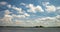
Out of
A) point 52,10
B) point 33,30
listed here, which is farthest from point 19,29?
point 52,10

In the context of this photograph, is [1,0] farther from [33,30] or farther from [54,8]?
[54,8]

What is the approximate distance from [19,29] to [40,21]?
0.89ft

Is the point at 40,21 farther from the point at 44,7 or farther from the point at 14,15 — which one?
the point at 14,15

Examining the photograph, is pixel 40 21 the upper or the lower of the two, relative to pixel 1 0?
lower

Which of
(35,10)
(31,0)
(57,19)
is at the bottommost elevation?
(57,19)

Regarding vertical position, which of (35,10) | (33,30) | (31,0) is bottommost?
(33,30)

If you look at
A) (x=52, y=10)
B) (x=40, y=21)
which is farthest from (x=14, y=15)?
(x=52, y=10)

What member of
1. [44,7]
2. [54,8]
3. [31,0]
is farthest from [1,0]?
[54,8]

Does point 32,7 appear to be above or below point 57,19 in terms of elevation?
above

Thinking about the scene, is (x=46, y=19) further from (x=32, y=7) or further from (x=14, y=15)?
(x=14, y=15)

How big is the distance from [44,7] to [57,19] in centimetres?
21

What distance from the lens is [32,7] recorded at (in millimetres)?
1913

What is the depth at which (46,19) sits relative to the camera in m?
1.91

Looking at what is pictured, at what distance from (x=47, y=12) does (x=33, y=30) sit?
0.27 meters
